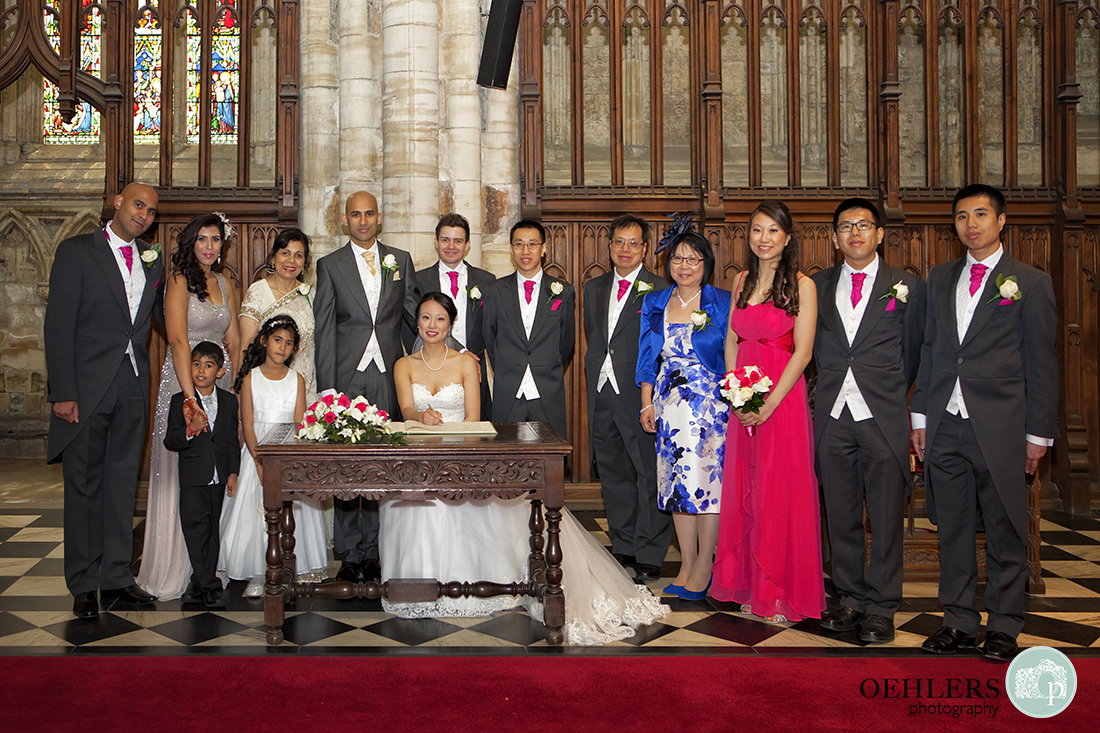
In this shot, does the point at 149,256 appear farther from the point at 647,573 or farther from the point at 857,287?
the point at 857,287

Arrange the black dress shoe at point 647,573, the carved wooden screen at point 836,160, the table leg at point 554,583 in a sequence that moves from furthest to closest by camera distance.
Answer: the carved wooden screen at point 836,160, the black dress shoe at point 647,573, the table leg at point 554,583

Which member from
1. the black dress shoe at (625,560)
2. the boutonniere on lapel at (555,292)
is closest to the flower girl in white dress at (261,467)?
the boutonniere on lapel at (555,292)

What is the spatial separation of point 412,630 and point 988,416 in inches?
103

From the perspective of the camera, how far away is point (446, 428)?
387cm

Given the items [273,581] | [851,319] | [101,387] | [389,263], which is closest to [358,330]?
[389,263]

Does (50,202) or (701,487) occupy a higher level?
(50,202)

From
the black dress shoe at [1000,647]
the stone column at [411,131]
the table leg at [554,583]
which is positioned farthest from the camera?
the stone column at [411,131]

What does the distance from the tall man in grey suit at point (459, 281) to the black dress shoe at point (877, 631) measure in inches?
94.5

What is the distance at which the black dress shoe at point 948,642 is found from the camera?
345cm

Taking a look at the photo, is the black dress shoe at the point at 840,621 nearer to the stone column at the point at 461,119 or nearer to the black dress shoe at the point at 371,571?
the black dress shoe at the point at 371,571

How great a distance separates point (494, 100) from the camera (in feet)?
21.5

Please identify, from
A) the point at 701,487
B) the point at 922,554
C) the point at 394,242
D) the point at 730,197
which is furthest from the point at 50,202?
the point at 922,554

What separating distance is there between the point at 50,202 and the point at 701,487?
9427 millimetres

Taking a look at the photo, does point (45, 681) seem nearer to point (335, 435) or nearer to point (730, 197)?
point (335, 435)
